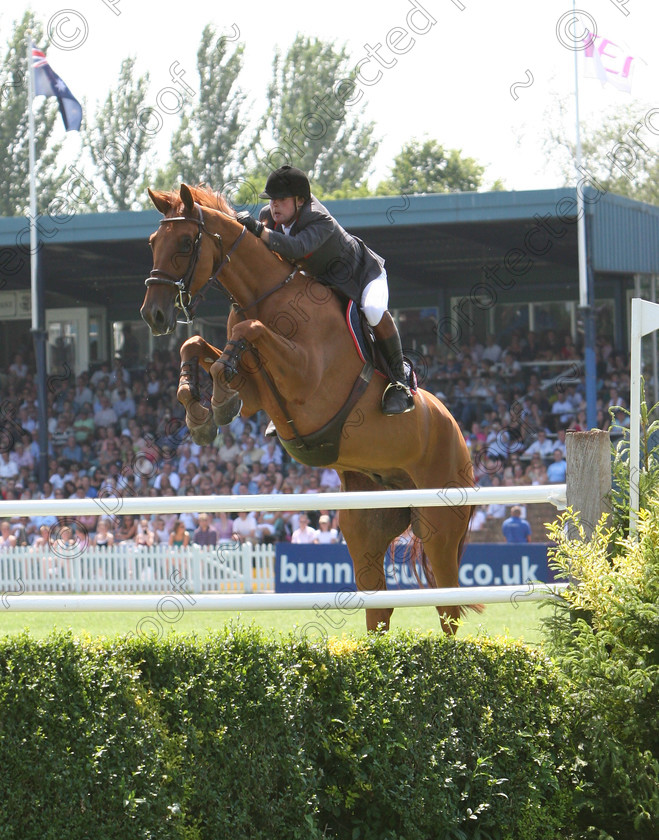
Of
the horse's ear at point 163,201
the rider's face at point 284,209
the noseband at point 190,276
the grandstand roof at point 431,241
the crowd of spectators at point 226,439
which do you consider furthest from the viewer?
the grandstand roof at point 431,241

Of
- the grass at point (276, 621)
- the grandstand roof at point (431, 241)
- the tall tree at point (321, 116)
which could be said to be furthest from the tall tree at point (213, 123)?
the grass at point (276, 621)

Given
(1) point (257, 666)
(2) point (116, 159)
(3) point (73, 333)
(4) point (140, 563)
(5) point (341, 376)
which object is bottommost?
(4) point (140, 563)

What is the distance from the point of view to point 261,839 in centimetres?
293

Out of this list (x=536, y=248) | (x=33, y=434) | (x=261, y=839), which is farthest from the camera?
(x=33, y=434)

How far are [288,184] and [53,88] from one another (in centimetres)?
1320

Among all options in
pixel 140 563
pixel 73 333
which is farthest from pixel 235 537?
pixel 73 333

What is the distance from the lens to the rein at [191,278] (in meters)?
4.76

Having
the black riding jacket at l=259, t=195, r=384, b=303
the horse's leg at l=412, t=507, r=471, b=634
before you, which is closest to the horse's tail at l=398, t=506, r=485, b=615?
the horse's leg at l=412, t=507, r=471, b=634

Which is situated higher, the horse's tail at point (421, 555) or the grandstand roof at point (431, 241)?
the grandstand roof at point (431, 241)

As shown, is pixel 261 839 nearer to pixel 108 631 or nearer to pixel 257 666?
pixel 257 666

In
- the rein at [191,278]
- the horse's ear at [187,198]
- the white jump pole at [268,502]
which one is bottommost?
the white jump pole at [268,502]

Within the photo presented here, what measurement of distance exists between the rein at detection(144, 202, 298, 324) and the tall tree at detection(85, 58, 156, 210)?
32042mm

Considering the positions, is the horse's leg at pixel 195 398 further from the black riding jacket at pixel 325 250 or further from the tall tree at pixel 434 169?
the tall tree at pixel 434 169

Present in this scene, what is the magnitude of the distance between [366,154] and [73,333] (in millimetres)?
26718
